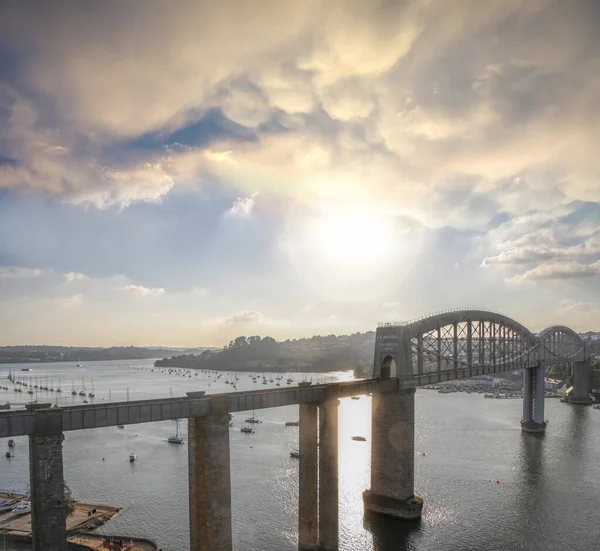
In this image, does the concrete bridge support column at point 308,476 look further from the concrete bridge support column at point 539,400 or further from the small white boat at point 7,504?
the concrete bridge support column at point 539,400

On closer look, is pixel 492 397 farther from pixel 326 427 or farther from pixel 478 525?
pixel 326 427

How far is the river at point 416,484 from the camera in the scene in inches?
2109

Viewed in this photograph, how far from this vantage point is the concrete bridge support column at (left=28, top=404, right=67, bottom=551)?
29078 millimetres

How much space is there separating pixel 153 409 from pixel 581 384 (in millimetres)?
166514

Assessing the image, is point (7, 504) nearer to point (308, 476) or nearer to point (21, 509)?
point (21, 509)

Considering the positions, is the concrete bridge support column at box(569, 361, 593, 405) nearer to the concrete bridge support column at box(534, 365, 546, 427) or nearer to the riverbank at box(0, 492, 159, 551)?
the concrete bridge support column at box(534, 365, 546, 427)

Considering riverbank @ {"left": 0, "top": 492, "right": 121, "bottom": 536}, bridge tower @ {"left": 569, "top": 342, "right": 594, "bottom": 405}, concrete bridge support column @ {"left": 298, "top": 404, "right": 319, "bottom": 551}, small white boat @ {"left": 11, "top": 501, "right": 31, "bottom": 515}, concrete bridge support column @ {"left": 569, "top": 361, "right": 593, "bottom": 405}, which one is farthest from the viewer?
bridge tower @ {"left": 569, "top": 342, "right": 594, "bottom": 405}

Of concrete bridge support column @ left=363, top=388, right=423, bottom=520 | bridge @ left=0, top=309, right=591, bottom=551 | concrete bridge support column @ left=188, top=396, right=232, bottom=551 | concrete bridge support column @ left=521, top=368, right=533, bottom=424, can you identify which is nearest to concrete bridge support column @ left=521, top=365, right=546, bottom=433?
concrete bridge support column @ left=521, top=368, right=533, bottom=424

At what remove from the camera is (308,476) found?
45.0m

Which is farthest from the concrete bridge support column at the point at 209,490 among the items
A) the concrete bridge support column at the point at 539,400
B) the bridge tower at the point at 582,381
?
the bridge tower at the point at 582,381

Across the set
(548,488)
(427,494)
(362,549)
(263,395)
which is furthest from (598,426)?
(263,395)

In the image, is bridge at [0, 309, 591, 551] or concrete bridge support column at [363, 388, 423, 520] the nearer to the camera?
bridge at [0, 309, 591, 551]

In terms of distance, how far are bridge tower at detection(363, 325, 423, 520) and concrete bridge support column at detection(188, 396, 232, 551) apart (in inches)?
1001

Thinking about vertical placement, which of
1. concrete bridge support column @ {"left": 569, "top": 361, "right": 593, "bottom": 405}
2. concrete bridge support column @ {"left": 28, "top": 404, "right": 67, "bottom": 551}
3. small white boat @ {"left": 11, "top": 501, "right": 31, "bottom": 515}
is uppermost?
concrete bridge support column @ {"left": 28, "top": 404, "right": 67, "bottom": 551}
